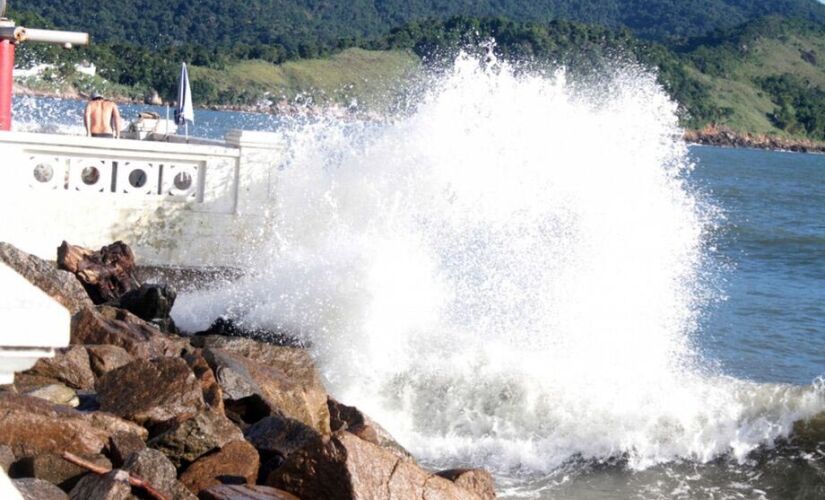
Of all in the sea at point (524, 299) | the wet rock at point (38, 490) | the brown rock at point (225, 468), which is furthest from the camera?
the sea at point (524, 299)

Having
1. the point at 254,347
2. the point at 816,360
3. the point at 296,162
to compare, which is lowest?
the point at 816,360

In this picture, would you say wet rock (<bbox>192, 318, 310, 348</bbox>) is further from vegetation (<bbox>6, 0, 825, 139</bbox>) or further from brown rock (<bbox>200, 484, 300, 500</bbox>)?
vegetation (<bbox>6, 0, 825, 139</bbox>)

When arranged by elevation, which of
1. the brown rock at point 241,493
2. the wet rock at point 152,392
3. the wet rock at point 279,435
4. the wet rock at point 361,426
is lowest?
the wet rock at point 361,426

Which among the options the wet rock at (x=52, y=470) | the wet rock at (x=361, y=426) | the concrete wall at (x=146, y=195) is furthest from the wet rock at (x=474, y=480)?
the concrete wall at (x=146, y=195)

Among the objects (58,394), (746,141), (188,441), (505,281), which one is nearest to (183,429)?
(188,441)

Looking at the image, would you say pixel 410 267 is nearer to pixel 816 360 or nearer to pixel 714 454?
pixel 714 454

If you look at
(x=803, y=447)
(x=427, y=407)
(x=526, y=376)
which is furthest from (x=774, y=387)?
(x=427, y=407)

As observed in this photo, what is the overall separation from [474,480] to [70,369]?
2489 mm

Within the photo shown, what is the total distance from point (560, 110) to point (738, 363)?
3984 mm

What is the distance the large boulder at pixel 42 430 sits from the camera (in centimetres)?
630

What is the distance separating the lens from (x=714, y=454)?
10.6m

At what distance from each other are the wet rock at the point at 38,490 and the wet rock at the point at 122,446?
63 cm

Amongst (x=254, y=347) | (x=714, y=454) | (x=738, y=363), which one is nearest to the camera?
(x=254, y=347)

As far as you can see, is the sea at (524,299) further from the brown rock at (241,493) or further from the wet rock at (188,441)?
the brown rock at (241,493)
